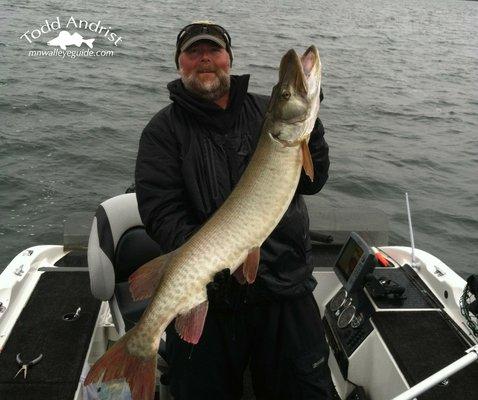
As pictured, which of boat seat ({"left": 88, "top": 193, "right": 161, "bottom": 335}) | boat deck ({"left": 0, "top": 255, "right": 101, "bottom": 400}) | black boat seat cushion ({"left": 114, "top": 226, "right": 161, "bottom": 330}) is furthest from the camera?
black boat seat cushion ({"left": 114, "top": 226, "right": 161, "bottom": 330})

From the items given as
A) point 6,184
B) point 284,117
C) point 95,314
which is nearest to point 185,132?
point 284,117

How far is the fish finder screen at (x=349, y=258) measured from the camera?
3.94 m

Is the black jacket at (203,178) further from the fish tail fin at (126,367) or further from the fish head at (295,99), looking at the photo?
the fish tail fin at (126,367)

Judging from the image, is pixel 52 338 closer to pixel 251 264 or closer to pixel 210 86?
pixel 251 264

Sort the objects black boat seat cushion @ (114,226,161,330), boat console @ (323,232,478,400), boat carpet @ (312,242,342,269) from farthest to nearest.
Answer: boat carpet @ (312,242,342,269)
black boat seat cushion @ (114,226,161,330)
boat console @ (323,232,478,400)

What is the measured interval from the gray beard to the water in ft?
11.6

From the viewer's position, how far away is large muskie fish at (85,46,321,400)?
241 cm

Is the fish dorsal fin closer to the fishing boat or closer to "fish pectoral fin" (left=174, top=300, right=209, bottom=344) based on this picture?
"fish pectoral fin" (left=174, top=300, right=209, bottom=344)

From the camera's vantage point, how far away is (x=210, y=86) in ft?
9.61

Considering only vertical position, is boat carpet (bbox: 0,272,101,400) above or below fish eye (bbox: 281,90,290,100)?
below

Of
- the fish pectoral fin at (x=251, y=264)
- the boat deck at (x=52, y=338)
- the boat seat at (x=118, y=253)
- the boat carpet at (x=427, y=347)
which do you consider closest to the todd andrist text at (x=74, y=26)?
the boat deck at (x=52, y=338)

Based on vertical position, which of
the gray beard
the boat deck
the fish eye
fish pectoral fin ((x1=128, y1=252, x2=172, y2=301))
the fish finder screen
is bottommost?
the boat deck

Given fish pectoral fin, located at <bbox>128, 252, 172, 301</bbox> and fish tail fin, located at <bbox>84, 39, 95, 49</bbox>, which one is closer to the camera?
fish pectoral fin, located at <bbox>128, 252, 172, 301</bbox>

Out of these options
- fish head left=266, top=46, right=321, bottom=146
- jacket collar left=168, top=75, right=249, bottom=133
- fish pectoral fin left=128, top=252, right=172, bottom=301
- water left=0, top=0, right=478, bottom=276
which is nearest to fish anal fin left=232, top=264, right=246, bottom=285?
fish pectoral fin left=128, top=252, right=172, bottom=301
